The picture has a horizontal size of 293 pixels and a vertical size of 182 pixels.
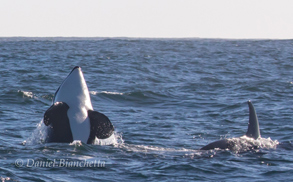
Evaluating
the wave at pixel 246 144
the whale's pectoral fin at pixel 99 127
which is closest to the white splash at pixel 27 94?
the whale's pectoral fin at pixel 99 127

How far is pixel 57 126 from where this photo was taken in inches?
510

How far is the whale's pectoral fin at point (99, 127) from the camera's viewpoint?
12.9 meters

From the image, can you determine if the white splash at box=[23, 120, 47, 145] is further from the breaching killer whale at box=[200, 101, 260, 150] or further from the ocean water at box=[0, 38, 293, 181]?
the breaching killer whale at box=[200, 101, 260, 150]

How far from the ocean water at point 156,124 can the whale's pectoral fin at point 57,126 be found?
8.0 inches

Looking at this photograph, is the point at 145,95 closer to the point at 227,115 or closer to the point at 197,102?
the point at 197,102

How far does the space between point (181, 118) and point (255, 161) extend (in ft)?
25.2

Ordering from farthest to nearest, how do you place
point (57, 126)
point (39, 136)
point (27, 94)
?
point (27, 94)
point (39, 136)
point (57, 126)

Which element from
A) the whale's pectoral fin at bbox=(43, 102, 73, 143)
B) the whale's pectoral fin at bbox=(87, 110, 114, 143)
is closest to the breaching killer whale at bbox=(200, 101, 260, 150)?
the whale's pectoral fin at bbox=(87, 110, 114, 143)

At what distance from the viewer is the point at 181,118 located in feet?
65.2

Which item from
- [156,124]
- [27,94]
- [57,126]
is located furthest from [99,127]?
[27,94]

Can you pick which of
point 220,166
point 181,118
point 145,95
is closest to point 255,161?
point 220,166

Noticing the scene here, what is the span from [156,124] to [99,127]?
5.74m

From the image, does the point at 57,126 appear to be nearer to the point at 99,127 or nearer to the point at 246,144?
the point at 99,127

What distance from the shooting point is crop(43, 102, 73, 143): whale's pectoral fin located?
12.9 meters
